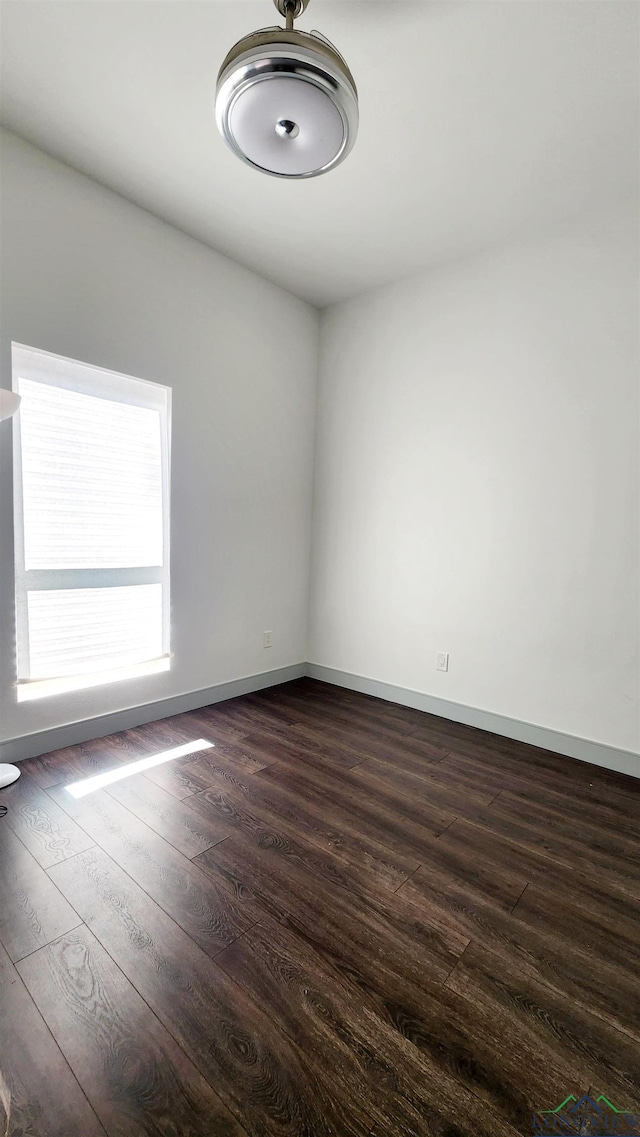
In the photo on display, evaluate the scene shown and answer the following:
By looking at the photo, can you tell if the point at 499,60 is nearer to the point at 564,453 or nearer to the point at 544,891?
the point at 564,453

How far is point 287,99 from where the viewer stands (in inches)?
58.4

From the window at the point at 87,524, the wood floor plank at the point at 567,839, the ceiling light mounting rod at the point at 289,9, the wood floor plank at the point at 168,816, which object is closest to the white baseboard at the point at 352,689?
the window at the point at 87,524

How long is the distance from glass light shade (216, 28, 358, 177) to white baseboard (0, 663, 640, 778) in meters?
2.79

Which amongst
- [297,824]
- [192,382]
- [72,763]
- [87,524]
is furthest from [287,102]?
[72,763]

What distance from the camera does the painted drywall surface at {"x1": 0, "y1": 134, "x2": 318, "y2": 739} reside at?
2232mm

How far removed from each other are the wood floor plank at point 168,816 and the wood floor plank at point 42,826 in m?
0.22

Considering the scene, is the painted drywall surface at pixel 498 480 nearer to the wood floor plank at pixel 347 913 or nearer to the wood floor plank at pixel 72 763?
the wood floor plank at pixel 347 913

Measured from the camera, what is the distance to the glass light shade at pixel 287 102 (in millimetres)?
1394

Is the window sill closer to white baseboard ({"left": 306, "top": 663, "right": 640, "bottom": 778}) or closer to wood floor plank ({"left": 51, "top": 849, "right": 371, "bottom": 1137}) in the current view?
wood floor plank ({"left": 51, "top": 849, "right": 371, "bottom": 1137})

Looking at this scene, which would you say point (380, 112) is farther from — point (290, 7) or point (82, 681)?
point (82, 681)

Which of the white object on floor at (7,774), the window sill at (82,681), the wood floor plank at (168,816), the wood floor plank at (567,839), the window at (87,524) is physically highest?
the window at (87,524)

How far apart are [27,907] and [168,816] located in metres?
0.57

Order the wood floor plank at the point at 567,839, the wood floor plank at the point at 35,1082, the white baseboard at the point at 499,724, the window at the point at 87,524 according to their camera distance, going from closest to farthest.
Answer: the wood floor plank at the point at 35,1082
the wood floor plank at the point at 567,839
the window at the point at 87,524
the white baseboard at the point at 499,724

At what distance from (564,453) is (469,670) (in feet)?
4.87
